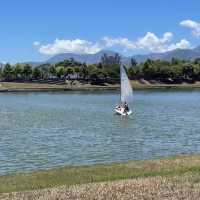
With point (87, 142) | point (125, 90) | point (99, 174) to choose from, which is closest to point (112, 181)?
point (99, 174)

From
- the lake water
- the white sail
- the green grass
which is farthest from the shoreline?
the white sail

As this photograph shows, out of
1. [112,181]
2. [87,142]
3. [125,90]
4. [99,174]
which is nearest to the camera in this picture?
[112,181]

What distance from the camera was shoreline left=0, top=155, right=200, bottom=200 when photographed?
20328 mm

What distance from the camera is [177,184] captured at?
2159cm

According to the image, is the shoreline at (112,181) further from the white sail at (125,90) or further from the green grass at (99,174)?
the white sail at (125,90)

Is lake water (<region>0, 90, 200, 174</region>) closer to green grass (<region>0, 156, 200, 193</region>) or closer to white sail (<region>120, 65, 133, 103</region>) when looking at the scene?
green grass (<region>0, 156, 200, 193</region>)

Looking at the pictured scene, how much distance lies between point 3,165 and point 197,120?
4694cm

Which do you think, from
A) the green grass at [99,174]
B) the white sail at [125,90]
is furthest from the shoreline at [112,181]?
the white sail at [125,90]

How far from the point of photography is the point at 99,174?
93.1 ft

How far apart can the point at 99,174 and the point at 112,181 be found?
4.48 m

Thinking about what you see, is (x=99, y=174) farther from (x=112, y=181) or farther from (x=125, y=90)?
(x=125, y=90)

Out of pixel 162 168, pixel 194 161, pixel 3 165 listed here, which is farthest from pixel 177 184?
pixel 3 165

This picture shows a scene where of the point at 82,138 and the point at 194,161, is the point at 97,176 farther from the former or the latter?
the point at 82,138

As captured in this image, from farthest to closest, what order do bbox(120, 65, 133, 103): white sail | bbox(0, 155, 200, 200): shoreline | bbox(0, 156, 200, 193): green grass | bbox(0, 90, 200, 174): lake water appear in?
bbox(120, 65, 133, 103): white sail, bbox(0, 90, 200, 174): lake water, bbox(0, 156, 200, 193): green grass, bbox(0, 155, 200, 200): shoreline
